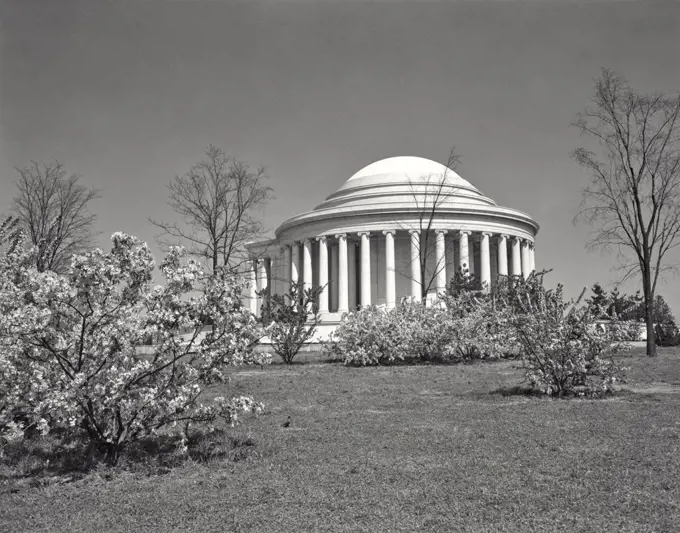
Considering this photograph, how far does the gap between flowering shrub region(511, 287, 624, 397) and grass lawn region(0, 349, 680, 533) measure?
1.32 meters

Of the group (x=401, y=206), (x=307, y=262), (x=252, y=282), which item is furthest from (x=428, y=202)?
(x=252, y=282)

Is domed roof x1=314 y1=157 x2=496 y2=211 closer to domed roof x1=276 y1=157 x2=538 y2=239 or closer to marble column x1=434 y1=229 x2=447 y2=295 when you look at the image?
domed roof x1=276 y1=157 x2=538 y2=239

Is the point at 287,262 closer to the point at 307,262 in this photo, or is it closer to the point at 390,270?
the point at 307,262

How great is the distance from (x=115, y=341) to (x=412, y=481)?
3722 millimetres

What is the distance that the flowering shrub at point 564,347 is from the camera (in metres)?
12.5

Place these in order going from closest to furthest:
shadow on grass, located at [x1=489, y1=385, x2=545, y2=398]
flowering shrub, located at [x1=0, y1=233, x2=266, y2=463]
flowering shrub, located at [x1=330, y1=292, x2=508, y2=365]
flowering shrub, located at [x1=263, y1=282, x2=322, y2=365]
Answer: flowering shrub, located at [x1=0, y1=233, x2=266, y2=463] < shadow on grass, located at [x1=489, y1=385, x2=545, y2=398] < flowering shrub, located at [x1=330, y1=292, x2=508, y2=365] < flowering shrub, located at [x1=263, y1=282, x2=322, y2=365]

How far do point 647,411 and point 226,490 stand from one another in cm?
760

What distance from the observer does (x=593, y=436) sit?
870cm

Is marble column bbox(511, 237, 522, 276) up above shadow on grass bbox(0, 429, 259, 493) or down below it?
above

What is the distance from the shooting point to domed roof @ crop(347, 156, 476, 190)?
46.7 m

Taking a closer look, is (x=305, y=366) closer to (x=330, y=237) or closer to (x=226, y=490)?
(x=226, y=490)

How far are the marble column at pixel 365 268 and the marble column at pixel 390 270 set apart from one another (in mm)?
1313

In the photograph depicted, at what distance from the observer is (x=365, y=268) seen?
1662 inches

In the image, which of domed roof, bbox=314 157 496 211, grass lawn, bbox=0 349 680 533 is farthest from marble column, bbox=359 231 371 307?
grass lawn, bbox=0 349 680 533
